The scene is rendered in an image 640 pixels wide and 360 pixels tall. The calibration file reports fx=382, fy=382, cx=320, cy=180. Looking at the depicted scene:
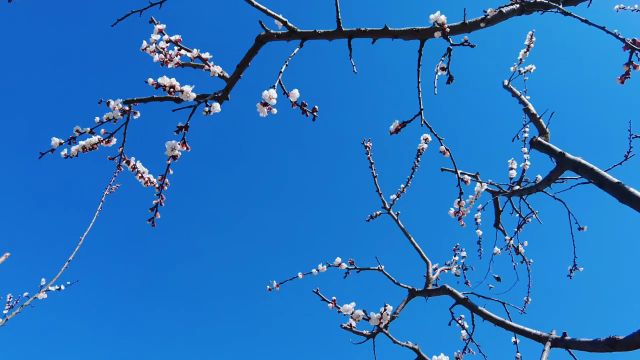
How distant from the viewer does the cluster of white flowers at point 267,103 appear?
3.15 metres

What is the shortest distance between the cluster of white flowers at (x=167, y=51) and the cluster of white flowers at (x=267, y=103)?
22.3 inches

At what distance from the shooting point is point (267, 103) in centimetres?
330

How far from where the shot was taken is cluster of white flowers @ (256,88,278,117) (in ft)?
10.3

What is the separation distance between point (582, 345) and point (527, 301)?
3.31 metres

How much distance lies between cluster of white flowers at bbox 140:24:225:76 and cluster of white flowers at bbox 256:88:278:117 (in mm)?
566

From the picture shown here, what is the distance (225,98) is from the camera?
2986mm

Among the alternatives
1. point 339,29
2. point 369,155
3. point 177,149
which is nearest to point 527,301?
point 369,155

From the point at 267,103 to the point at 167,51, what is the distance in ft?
4.28

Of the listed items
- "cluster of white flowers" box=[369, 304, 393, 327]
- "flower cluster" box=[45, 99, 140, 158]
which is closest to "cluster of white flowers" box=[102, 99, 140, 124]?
"flower cluster" box=[45, 99, 140, 158]

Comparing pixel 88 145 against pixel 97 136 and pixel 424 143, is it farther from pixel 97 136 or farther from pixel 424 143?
pixel 424 143

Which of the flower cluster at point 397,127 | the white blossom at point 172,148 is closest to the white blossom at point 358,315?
the flower cluster at point 397,127

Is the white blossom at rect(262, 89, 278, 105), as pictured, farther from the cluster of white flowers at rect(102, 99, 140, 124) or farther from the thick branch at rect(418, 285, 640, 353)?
the thick branch at rect(418, 285, 640, 353)

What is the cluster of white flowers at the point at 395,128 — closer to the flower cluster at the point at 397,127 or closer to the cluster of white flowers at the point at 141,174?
the flower cluster at the point at 397,127

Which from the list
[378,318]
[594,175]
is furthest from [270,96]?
[594,175]
